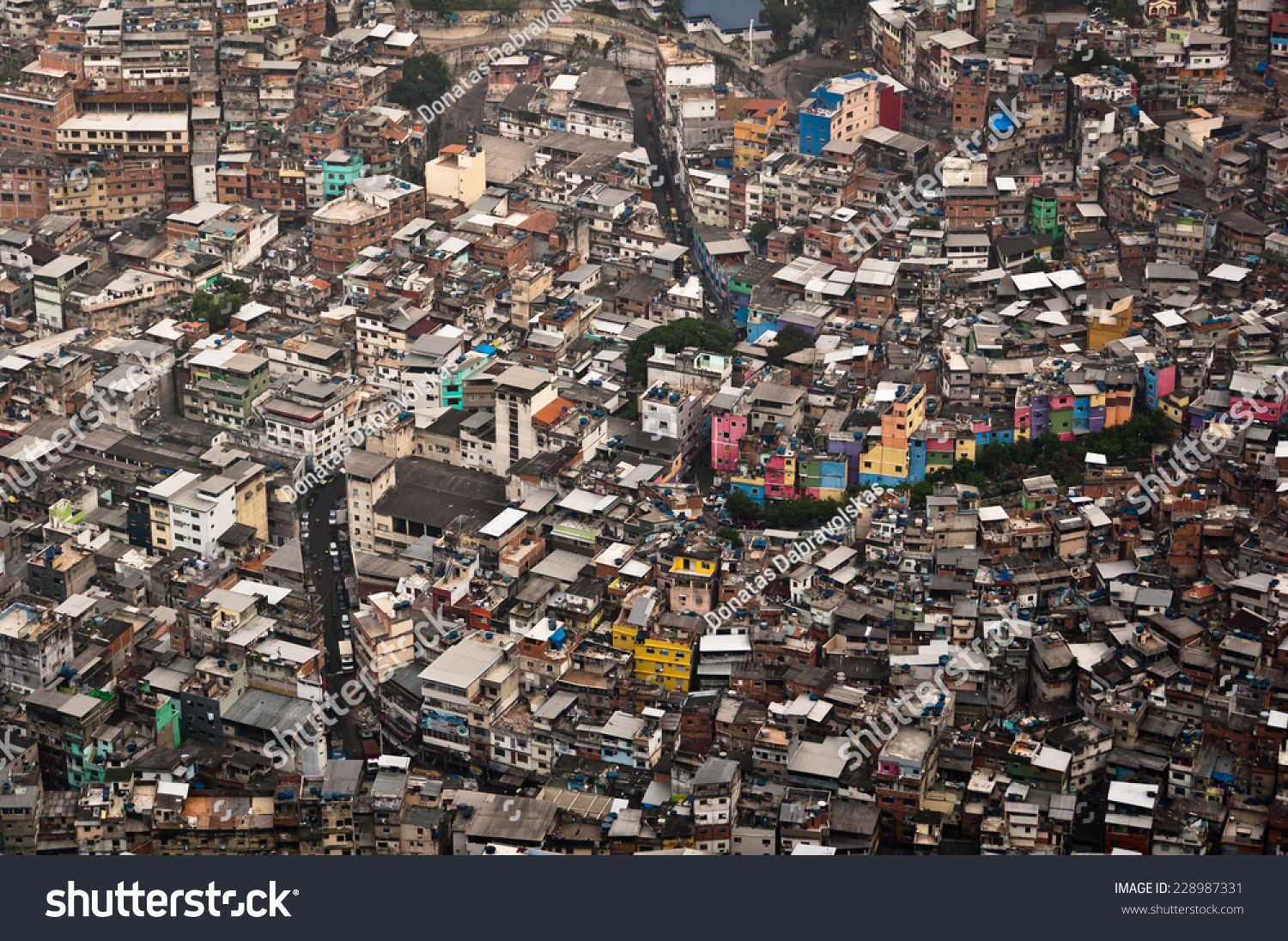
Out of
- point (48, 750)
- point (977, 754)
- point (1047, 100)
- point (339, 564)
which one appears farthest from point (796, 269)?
point (48, 750)

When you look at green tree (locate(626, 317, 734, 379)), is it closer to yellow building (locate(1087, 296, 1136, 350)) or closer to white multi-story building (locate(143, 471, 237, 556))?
yellow building (locate(1087, 296, 1136, 350))

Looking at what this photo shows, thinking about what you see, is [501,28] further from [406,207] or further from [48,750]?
[48,750]

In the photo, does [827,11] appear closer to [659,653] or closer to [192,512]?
[192,512]

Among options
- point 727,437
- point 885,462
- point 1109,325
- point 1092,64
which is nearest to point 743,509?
point 727,437

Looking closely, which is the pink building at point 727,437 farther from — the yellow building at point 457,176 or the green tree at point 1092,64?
the green tree at point 1092,64

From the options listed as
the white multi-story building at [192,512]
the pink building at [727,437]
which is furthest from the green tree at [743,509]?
the white multi-story building at [192,512]

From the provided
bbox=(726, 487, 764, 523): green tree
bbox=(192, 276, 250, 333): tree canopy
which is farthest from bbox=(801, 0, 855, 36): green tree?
bbox=(726, 487, 764, 523): green tree
